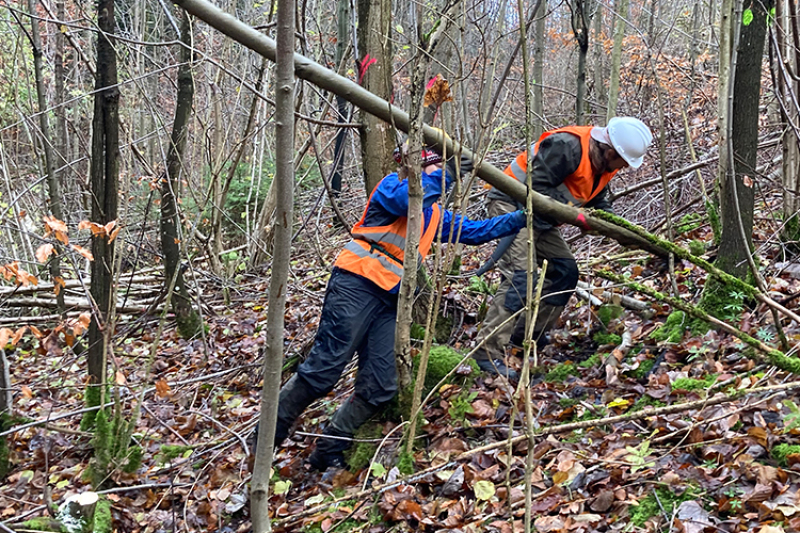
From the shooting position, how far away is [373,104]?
376cm

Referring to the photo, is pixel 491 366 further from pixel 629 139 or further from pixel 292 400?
pixel 629 139

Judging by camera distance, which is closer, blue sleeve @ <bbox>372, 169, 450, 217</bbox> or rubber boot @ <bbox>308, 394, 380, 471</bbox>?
blue sleeve @ <bbox>372, 169, 450, 217</bbox>

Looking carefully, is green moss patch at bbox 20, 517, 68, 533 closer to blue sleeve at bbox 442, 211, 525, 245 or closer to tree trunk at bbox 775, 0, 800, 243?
blue sleeve at bbox 442, 211, 525, 245

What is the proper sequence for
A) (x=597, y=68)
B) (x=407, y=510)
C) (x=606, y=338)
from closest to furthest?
(x=407, y=510) < (x=606, y=338) < (x=597, y=68)

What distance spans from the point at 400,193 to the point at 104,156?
2.46 m

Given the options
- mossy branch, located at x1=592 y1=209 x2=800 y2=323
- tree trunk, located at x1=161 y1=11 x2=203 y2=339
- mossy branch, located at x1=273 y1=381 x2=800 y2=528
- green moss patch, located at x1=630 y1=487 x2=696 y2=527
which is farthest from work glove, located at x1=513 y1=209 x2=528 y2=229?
tree trunk, located at x1=161 y1=11 x2=203 y2=339

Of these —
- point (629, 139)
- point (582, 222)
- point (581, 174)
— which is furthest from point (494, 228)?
point (629, 139)

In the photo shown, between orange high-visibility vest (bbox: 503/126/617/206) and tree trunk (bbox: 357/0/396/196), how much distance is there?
1.06 m

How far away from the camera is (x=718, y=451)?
316cm

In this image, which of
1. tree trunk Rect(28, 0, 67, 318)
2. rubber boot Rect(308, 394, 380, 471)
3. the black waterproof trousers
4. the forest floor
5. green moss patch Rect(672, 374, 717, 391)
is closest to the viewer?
the forest floor

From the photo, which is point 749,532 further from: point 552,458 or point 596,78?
point 596,78

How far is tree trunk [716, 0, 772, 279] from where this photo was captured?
386 centimetres

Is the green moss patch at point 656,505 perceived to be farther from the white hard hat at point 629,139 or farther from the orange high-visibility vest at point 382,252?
the white hard hat at point 629,139

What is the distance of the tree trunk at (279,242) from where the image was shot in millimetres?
2066
